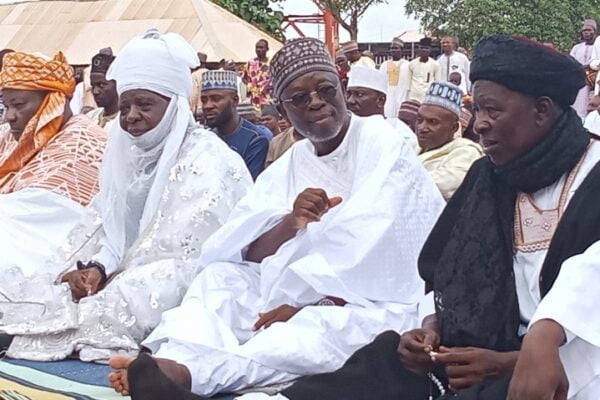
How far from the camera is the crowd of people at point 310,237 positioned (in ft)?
10.3

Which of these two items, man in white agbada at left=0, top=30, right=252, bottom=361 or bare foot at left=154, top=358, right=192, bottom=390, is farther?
man in white agbada at left=0, top=30, right=252, bottom=361

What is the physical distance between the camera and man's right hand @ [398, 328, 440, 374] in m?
3.28

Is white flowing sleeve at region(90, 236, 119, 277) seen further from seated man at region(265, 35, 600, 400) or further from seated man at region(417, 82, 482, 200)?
seated man at region(265, 35, 600, 400)

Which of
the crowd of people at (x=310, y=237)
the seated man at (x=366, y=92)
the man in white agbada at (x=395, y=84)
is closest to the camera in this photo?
the crowd of people at (x=310, y=237)

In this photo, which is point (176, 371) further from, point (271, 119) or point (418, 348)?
point (271, 119)

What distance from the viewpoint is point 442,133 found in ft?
19.0

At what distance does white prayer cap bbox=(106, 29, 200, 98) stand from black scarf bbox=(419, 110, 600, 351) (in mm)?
2117

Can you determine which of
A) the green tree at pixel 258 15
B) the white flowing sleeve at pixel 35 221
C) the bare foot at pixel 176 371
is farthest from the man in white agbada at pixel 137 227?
the green tree at pixel 258 15

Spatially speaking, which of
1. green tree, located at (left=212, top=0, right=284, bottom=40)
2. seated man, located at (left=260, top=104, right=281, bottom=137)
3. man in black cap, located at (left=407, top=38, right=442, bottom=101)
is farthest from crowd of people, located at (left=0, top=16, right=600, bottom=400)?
green tree, located at (left=212, top=0, right=284, bottom=40)

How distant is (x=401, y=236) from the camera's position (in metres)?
3.95

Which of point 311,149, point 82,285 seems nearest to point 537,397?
point 311,149

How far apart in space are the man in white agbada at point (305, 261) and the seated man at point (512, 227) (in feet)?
1.66

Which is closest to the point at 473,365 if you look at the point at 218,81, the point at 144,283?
the point at 144,283

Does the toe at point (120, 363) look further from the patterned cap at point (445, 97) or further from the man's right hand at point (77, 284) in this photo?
the patterned cap at point (445, 97)
